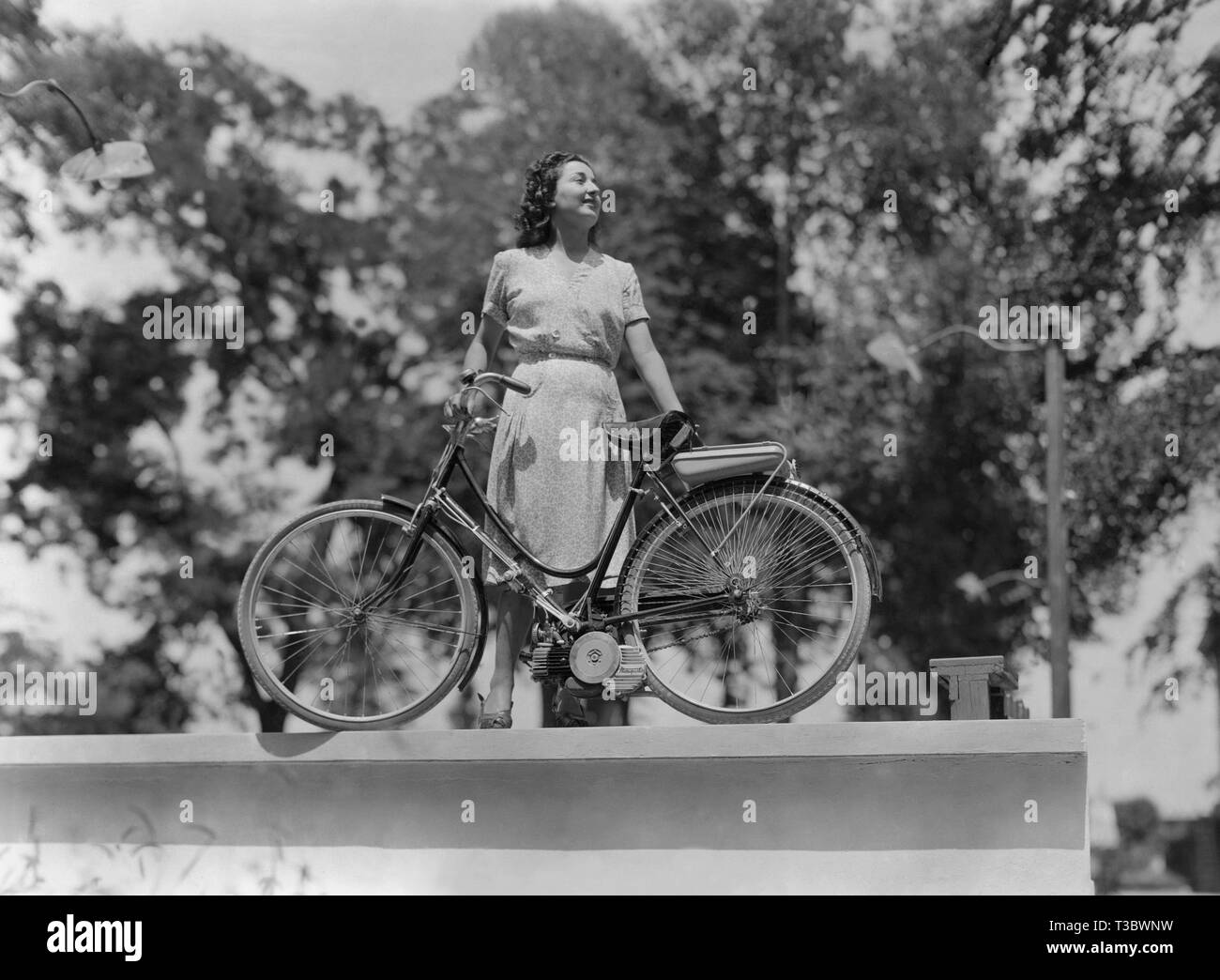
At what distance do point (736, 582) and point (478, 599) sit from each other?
85 centimetres

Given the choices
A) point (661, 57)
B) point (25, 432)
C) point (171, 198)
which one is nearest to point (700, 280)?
point (661, 57)

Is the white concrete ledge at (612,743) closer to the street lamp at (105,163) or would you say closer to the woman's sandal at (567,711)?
the woman's sandal at (567,711)

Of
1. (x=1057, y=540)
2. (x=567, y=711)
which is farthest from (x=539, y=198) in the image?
(x=1057, y=540)

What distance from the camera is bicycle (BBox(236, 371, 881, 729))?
557 centimetres

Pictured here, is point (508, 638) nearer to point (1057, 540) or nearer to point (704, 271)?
point (1057, 540)

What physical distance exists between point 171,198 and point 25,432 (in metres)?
2.87

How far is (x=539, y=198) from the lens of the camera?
6.18m

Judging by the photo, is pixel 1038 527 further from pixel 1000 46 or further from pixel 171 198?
pixel 171 198

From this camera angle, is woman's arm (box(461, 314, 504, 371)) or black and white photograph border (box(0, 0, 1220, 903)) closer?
woman's arm (box(461, 314, 504, 371))

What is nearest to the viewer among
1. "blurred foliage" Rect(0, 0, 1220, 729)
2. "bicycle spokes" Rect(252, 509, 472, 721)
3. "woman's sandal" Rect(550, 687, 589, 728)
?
"bicycle spokes" Rect(252, 509, 472, 721)

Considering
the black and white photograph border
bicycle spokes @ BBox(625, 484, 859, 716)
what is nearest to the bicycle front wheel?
bicycle spokes @ BBox(625, 484, 859, 716)

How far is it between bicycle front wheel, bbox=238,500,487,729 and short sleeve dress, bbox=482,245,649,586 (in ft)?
0.65

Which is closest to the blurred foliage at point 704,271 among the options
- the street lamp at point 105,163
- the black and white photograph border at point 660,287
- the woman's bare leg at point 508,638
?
the black and white photograph border at point 660,287

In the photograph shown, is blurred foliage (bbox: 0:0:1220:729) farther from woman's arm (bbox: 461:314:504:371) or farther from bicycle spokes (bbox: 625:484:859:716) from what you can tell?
bicycle spokes (bbox: 625:484:859:716)
